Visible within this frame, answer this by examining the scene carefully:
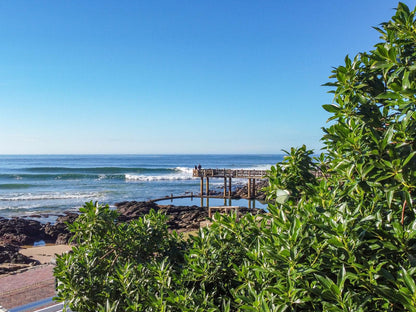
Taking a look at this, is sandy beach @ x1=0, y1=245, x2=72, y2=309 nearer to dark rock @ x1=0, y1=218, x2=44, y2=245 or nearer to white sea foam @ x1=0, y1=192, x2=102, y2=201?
dark rock @ x1=0, y1=218, x2=44, y2=245

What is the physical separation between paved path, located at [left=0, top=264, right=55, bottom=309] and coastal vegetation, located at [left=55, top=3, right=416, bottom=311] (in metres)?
5.96

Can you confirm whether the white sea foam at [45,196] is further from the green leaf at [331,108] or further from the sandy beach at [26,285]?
the green leaf at [331,108]

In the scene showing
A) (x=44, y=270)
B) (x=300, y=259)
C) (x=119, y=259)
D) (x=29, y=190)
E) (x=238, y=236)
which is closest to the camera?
(x=300, y=259)

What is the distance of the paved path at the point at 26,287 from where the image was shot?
749 cm

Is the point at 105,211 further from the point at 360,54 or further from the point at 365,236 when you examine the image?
the point at 360,54

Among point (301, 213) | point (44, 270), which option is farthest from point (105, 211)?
point (44, 270)

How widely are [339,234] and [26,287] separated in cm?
937

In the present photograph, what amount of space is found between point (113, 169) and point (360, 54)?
6669 centimetres

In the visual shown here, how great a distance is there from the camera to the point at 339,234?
5.29 feet

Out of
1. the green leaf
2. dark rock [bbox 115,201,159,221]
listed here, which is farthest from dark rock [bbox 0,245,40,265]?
the green leaf

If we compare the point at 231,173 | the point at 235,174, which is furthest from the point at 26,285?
the point at 231,173

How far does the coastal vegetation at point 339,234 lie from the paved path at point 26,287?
596 centimetres

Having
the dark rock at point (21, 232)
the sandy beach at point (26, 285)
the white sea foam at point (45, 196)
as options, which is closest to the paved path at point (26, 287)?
the sandy beach at point (26, 285)

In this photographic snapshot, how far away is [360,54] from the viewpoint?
217 centimetres
